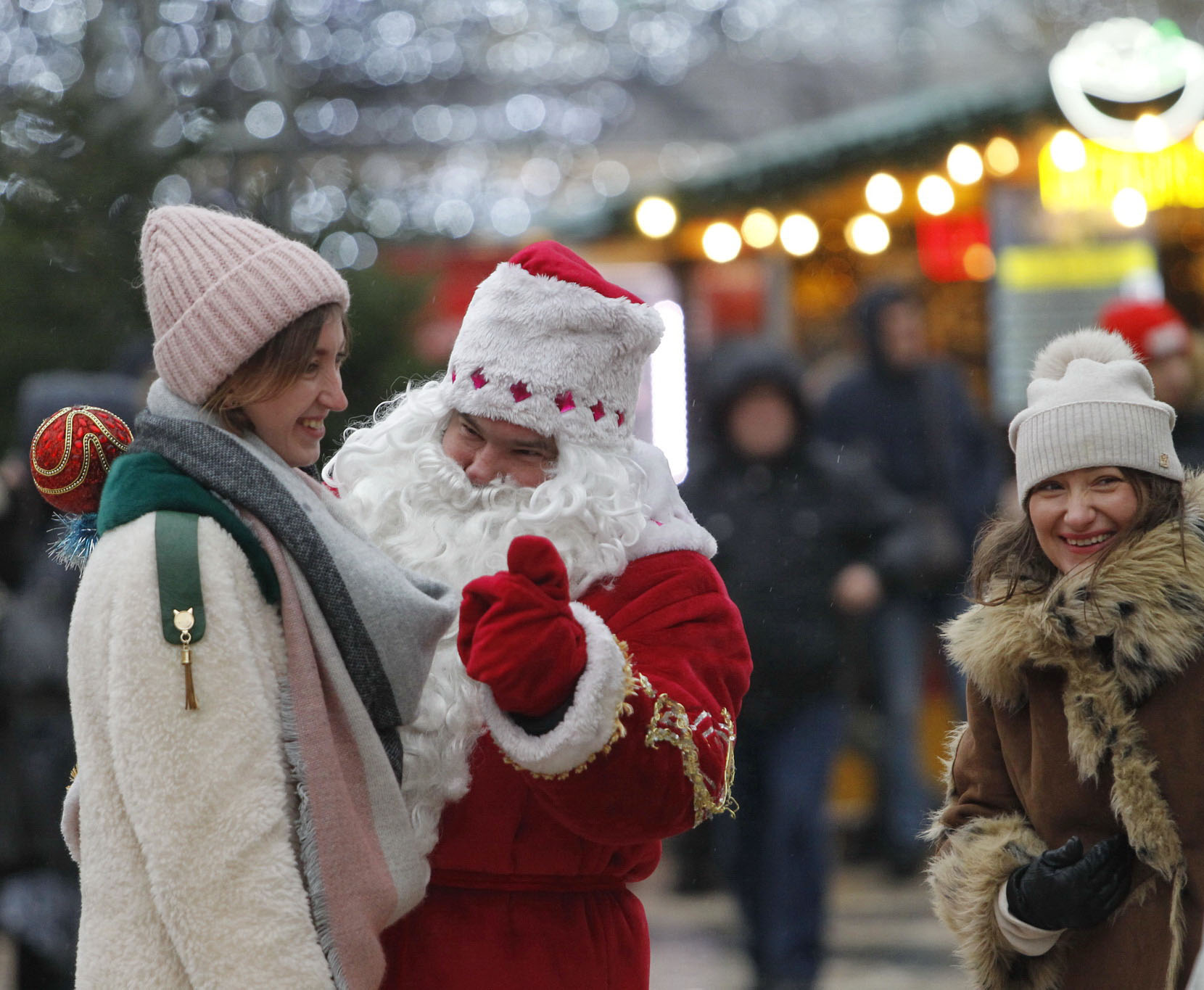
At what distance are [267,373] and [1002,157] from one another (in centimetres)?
613

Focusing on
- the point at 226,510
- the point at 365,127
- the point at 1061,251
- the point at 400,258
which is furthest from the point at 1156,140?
the point at 226,510

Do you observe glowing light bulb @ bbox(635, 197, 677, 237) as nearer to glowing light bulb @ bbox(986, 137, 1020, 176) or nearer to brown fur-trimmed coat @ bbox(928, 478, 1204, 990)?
glowing light bulb @ bbox(986, 137, 1020, 176)

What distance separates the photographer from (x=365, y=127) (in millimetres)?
9125

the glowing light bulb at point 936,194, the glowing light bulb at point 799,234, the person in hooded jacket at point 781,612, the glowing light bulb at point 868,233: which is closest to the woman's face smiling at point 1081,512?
the person in hooded jacket at point 781,612

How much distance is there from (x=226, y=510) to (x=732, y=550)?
303 cm

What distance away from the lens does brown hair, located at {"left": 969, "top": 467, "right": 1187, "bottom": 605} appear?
2594mm

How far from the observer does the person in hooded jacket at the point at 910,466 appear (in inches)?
234

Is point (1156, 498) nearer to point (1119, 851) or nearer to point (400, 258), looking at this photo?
point (1119, 851)

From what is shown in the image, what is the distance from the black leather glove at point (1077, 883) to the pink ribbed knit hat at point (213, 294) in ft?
4.86

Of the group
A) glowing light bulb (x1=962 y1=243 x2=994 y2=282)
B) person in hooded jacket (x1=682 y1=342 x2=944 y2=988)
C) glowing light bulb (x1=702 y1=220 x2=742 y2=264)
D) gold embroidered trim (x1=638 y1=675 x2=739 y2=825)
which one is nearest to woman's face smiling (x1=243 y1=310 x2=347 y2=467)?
gold embroidered trim (x1=638 y1=675 x2=739 y2=825)

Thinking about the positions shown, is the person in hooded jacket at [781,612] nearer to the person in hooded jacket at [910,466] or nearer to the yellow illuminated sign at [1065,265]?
the person in hooded jacket at [910,466]

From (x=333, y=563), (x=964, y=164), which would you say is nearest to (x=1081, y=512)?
(x=333, y=563)

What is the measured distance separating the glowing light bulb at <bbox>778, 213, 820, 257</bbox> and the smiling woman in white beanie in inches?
226

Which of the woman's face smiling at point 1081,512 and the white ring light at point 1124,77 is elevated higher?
the white ring light at point 1124,77
